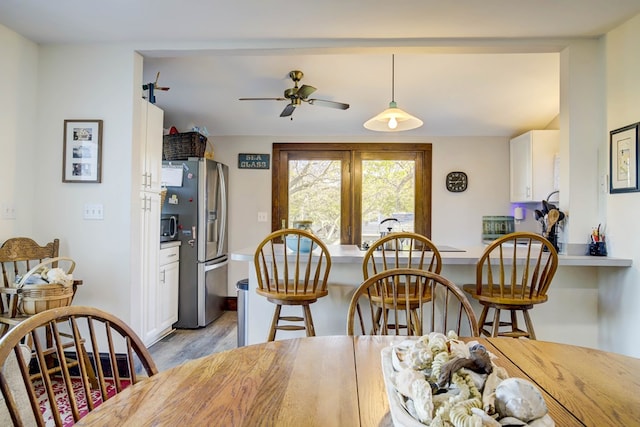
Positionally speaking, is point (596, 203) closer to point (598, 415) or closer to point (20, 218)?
point (598, 415)

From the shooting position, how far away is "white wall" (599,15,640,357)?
7.36ft

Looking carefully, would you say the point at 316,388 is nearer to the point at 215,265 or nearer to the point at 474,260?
the point at 474,260

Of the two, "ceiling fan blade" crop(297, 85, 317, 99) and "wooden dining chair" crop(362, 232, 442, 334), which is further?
Result: "ceiling fan blade" crop(297, 85, 317, 99)

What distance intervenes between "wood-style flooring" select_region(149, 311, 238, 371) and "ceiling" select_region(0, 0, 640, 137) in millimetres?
2251

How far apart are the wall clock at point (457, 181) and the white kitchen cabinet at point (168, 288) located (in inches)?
124

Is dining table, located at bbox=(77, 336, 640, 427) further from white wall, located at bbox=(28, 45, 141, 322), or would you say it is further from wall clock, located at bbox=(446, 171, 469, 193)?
wall clock, located at bbox=(446, 171, 469, 193)

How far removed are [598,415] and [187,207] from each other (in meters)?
3.47

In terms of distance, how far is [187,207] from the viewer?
12.0ft

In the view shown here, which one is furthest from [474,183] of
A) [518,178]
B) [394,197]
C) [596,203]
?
[596,203]

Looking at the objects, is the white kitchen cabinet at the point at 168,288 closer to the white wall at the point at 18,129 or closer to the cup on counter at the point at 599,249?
the white wall at the point at 18,129

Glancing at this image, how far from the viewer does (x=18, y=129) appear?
2.47 m

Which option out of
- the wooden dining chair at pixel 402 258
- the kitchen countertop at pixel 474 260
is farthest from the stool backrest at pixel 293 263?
the wooden dining chair at pixel 402 258

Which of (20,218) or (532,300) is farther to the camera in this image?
(20,218)

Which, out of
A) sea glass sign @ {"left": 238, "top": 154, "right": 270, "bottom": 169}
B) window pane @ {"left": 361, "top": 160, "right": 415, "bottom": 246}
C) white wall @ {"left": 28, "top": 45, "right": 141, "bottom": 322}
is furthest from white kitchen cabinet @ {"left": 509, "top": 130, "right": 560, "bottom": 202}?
white wall @ {"left": 28, "top": 45, "right": 141, "bottom": 322}
